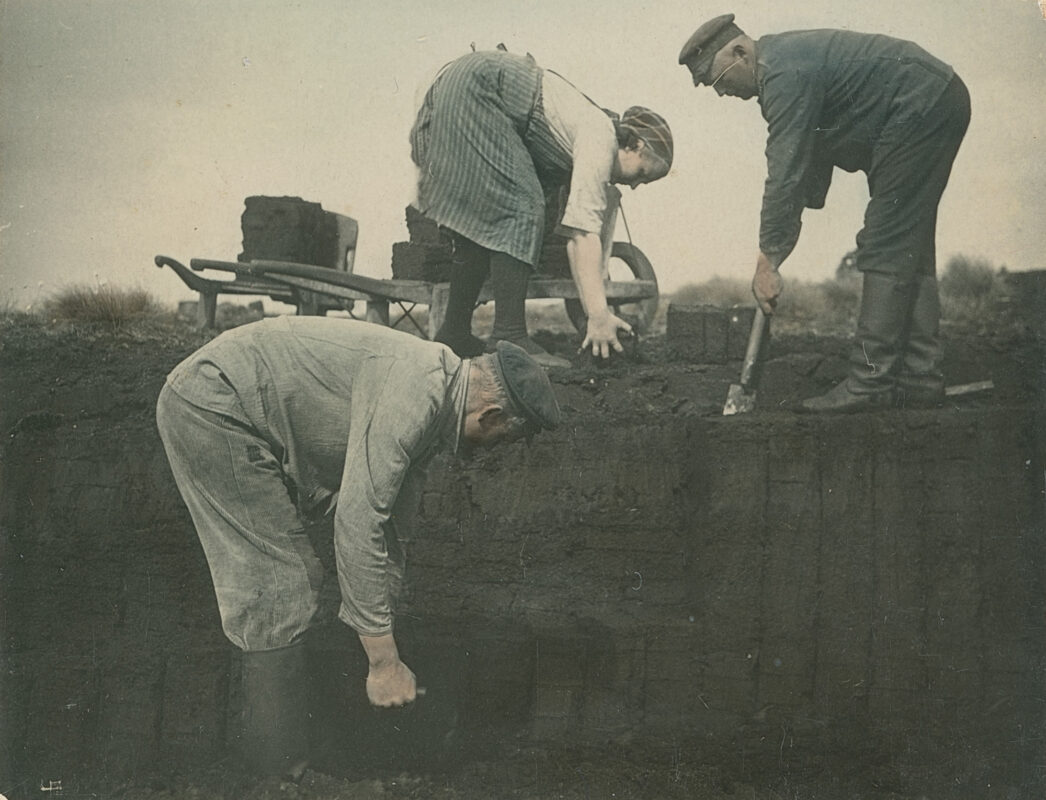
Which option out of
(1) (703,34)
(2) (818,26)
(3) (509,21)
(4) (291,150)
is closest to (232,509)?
(4) (291,150)

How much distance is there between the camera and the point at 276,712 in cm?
331

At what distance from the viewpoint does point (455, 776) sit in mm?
3426

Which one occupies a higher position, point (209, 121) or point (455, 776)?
point (209, 121)

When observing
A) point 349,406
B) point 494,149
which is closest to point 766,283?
point 494,149

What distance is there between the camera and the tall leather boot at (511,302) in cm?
378

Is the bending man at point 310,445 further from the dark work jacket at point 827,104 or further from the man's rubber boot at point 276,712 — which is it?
the dark work jacket at point 827,104

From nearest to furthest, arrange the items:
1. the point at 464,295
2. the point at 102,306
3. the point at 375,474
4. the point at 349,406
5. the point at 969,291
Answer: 1. the point at 375,474
2. the point at 349,406
3. the point at 969,291
4. the point at 464,295
5. the point at 102,306

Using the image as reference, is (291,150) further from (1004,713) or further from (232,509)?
(1004,713)

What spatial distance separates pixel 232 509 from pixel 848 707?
2238 millimetres

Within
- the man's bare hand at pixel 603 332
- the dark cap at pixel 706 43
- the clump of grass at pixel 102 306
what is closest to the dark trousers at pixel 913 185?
the dark cap at pixel 706 43

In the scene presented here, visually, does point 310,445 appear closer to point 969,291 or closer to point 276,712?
point 276,712

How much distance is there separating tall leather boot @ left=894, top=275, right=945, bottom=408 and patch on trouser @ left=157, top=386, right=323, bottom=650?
226 centimetres

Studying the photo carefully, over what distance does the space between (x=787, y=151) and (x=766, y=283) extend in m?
0.49

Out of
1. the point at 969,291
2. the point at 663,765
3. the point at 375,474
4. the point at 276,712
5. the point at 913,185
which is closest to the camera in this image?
the point at 375,474
